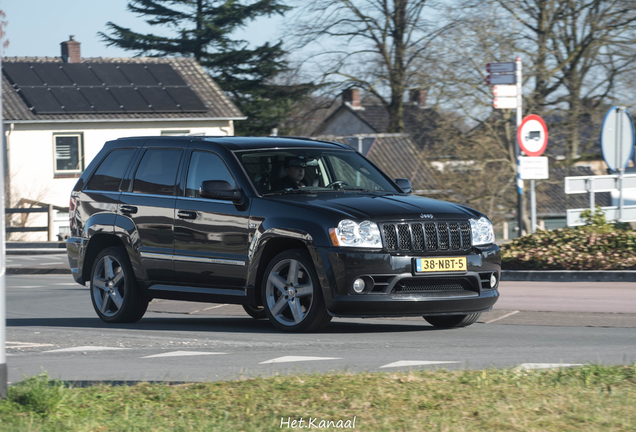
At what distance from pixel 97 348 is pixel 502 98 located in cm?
1129

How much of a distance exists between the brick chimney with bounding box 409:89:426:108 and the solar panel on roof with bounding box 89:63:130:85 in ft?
68.2

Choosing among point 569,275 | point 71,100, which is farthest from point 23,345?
point 71,100

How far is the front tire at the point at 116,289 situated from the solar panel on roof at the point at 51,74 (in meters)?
37.0

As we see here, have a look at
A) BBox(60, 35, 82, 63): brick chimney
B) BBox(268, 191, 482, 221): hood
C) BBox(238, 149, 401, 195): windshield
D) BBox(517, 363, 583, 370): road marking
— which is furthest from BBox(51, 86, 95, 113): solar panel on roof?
BBox(517, 363, 583, 370): road marking

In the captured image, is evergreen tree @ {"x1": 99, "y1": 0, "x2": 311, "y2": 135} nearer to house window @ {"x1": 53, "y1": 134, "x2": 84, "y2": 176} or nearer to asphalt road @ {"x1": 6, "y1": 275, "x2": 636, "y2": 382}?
house window @ {"x1": 53, "y1": 134, "x2": 84, "y2": 176}

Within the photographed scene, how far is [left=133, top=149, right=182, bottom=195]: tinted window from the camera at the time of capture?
10273 millimetres

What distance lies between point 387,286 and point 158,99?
40014 millimetres

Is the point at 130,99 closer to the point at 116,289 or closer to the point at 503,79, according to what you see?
the point at 503,79

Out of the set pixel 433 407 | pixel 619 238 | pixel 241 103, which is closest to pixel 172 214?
pixel 433 407

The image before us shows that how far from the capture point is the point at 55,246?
3152cm

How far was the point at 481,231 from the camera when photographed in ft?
30.7

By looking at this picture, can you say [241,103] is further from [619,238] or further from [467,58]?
[619,238]

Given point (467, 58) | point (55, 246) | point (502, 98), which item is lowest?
point (55, 246)

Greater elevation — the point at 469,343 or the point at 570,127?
the point at 570,127
